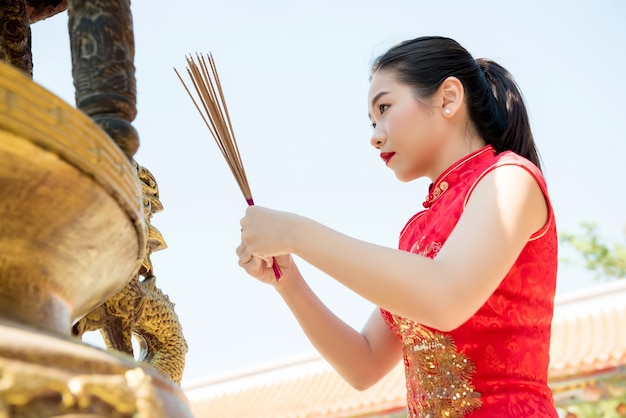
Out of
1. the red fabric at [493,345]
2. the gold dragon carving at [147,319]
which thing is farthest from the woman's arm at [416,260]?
the gold dragon carving at [147,319]

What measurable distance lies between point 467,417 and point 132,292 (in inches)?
24.7

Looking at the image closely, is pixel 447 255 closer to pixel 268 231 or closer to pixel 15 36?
pixel 268 231

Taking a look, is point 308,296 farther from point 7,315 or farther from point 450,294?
point 7,315

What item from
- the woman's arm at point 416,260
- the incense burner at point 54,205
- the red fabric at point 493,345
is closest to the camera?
the incense burner at point 54,205

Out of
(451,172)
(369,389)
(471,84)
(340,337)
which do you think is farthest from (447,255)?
(369,389)

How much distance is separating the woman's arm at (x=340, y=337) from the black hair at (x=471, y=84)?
407 mm

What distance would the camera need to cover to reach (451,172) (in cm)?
147

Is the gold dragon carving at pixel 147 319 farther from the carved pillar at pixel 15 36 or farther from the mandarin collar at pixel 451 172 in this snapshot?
the mandarin collar at pixel 451 172

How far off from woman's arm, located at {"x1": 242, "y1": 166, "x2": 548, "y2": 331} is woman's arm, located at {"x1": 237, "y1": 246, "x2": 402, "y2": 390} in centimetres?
27

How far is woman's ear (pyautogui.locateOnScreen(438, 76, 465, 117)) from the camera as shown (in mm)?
1516

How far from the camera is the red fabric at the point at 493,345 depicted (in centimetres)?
127

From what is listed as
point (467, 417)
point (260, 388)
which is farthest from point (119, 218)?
point (260, 388)

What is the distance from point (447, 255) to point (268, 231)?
10.4 inches

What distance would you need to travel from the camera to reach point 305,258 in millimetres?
1189
